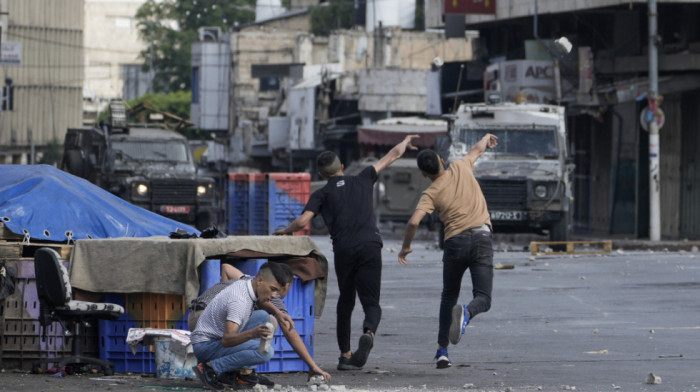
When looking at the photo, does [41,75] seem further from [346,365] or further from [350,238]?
Result: [346,365]

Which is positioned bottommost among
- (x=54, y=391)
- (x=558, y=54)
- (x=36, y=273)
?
(x=54, y=391)

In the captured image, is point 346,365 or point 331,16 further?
point 331,16

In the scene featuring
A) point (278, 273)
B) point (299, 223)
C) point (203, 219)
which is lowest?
point (203, 219)

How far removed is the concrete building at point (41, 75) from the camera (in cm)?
10019

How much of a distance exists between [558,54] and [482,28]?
9099 millimetres

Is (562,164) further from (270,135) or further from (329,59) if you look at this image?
(329,59)

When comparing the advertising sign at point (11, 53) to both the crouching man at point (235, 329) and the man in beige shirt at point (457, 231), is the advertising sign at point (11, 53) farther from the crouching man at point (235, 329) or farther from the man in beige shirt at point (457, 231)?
the crouching man at point (235, 329)

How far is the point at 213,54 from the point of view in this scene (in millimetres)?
82688

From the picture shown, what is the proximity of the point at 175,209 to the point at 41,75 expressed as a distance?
2964 inches

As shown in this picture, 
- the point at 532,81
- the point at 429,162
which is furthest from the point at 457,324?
the point at 532,81

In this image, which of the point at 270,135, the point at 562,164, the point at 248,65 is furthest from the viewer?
the point at 248,65

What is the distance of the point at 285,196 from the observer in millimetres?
30203

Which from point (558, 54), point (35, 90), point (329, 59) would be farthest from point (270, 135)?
point (35, 90)

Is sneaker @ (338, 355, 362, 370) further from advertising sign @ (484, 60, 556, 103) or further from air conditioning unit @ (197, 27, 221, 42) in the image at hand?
air conditioning unit @ (197, 27, 221, 42)
